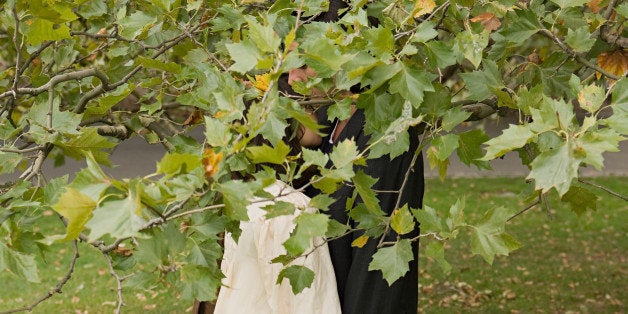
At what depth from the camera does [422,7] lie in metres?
2.26

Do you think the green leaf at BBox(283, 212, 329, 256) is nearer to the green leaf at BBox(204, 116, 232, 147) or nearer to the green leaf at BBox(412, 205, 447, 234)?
the green leaf at BBox(204, 116, 232, 147)

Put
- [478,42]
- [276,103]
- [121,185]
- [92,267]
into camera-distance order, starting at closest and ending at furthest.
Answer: [121,185] → [276,103] → [478,42] → [92,267]

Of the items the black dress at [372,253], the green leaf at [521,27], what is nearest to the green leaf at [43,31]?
the black dress at [372,253]

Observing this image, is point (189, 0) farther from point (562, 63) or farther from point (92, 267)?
point (92, 267)

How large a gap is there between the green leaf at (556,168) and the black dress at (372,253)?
83 cm

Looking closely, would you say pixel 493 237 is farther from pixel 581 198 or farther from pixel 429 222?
pixel 581 198

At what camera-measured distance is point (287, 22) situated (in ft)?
7.86

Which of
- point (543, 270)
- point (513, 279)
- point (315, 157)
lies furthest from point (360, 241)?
point (543, 270)

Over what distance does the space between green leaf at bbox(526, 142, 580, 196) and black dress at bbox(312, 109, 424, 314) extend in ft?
2.72

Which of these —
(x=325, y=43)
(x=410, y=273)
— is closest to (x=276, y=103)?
(x=325, y=43)

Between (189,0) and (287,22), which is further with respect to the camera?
(189,0)

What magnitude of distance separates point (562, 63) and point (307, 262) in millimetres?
1040

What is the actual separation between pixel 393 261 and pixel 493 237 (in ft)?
0.89

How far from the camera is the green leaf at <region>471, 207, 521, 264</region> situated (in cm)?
194
